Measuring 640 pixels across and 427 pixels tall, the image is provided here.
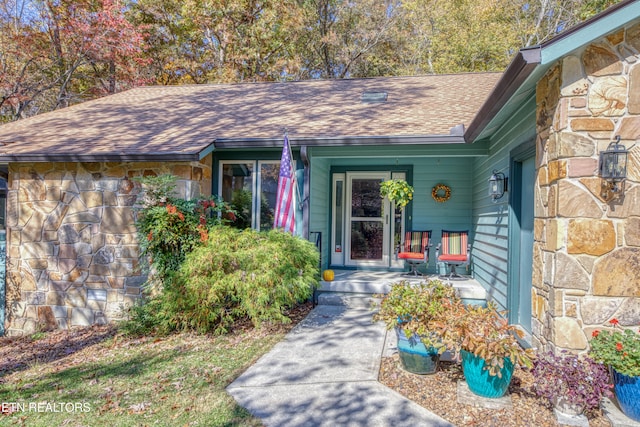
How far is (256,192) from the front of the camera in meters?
6.12

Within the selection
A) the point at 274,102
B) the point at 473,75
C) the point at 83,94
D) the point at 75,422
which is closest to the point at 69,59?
the point at 83,94

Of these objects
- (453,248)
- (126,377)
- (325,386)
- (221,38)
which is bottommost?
(126,377)

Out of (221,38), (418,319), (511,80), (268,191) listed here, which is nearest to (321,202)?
(268,191)

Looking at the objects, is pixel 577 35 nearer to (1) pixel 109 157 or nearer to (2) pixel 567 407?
(2) pixel 567 407

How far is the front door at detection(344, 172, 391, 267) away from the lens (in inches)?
297

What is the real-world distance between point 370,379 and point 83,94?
44.7 feet

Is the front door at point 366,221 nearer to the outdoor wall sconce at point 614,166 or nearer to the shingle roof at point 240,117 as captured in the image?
the shingle roof at point 240,117

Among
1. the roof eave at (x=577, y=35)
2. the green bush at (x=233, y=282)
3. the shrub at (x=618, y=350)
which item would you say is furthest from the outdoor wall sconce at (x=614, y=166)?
the green bush at (x=233, y=282)

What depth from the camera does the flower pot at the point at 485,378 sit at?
2.86 m

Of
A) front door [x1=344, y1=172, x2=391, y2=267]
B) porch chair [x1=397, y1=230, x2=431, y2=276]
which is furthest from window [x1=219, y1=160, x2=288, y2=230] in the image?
porch chair [x1=397, y1=230, x2=431, y2=276]

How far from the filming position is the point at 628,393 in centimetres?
262

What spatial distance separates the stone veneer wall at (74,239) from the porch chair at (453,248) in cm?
391

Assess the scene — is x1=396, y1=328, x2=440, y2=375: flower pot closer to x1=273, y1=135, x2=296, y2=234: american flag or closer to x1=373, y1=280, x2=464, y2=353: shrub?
x1=373, y1=280, x2=464, y2=353: shrub

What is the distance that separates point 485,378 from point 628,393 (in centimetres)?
85
